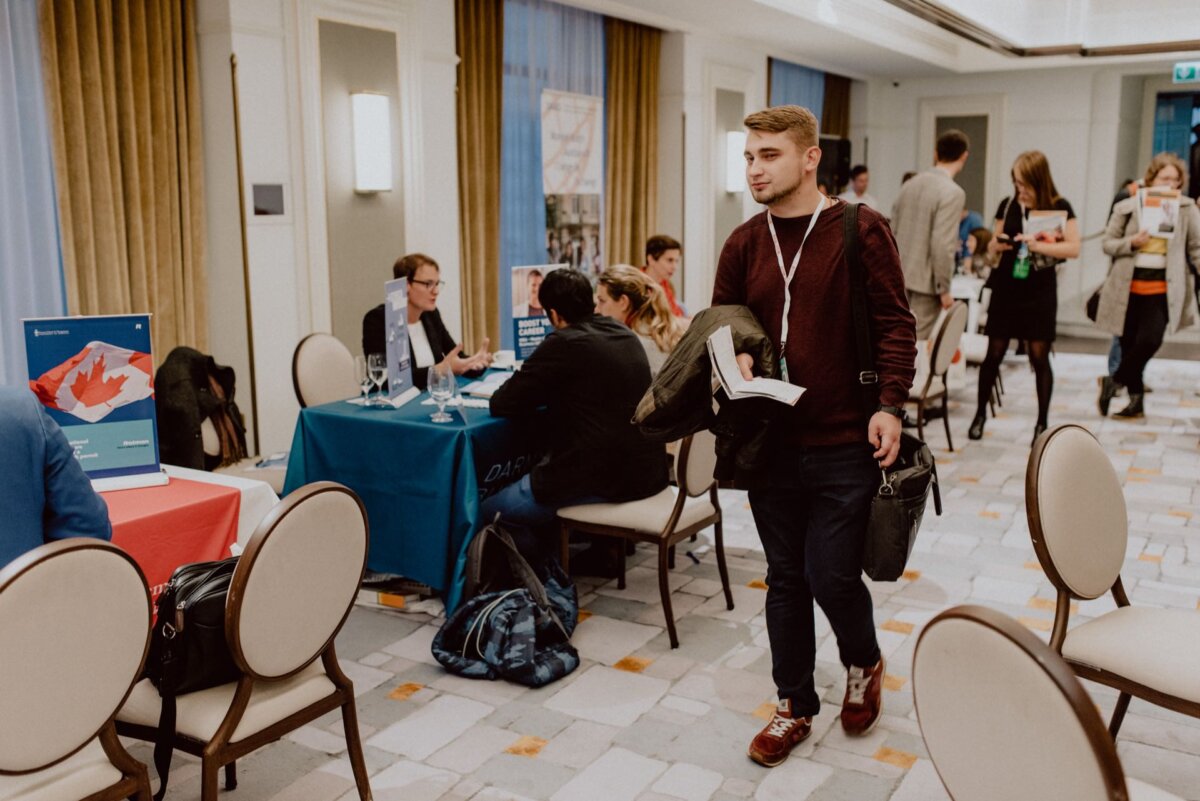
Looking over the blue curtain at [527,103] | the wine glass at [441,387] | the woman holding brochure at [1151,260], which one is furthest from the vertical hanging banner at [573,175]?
the wine glass at [441,387]

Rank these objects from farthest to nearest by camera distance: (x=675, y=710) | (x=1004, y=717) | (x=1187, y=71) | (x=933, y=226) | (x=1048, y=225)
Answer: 1. (x=1187, y=71)
2. (x=933, y=226)
3. (x=1048, y=225)
4. (x=675, y=710)
5. (x=1004, y=717)

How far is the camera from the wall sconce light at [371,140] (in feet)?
18.6

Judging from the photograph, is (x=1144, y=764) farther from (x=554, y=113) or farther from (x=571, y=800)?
(x=554, y=113)

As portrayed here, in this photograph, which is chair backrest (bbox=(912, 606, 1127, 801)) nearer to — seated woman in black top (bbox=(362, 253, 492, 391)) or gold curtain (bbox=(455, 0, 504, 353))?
seated woman in black top (bbox=(362, 253, 492, 391))

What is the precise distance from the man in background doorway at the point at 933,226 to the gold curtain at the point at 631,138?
2436 millimetres

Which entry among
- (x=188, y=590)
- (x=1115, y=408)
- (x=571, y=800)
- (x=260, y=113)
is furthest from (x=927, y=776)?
(x=1115, y=408)

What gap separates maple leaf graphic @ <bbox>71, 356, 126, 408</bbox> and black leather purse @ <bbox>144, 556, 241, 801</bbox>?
75cm

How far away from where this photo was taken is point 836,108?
11930 mm

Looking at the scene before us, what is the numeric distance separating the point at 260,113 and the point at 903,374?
3765 mm

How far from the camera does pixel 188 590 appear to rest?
2.22 meters

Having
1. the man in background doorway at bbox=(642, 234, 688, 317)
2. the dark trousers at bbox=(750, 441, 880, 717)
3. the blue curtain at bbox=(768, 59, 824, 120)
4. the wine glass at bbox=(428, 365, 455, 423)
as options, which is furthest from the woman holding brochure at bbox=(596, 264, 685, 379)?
the blue curtain at bbox=(768, 59, 824, 120)

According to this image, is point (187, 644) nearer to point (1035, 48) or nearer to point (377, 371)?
point (377, 371)

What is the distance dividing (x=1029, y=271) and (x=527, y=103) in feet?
10.8

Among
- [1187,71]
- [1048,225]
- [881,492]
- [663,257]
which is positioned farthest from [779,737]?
[1187,71]
